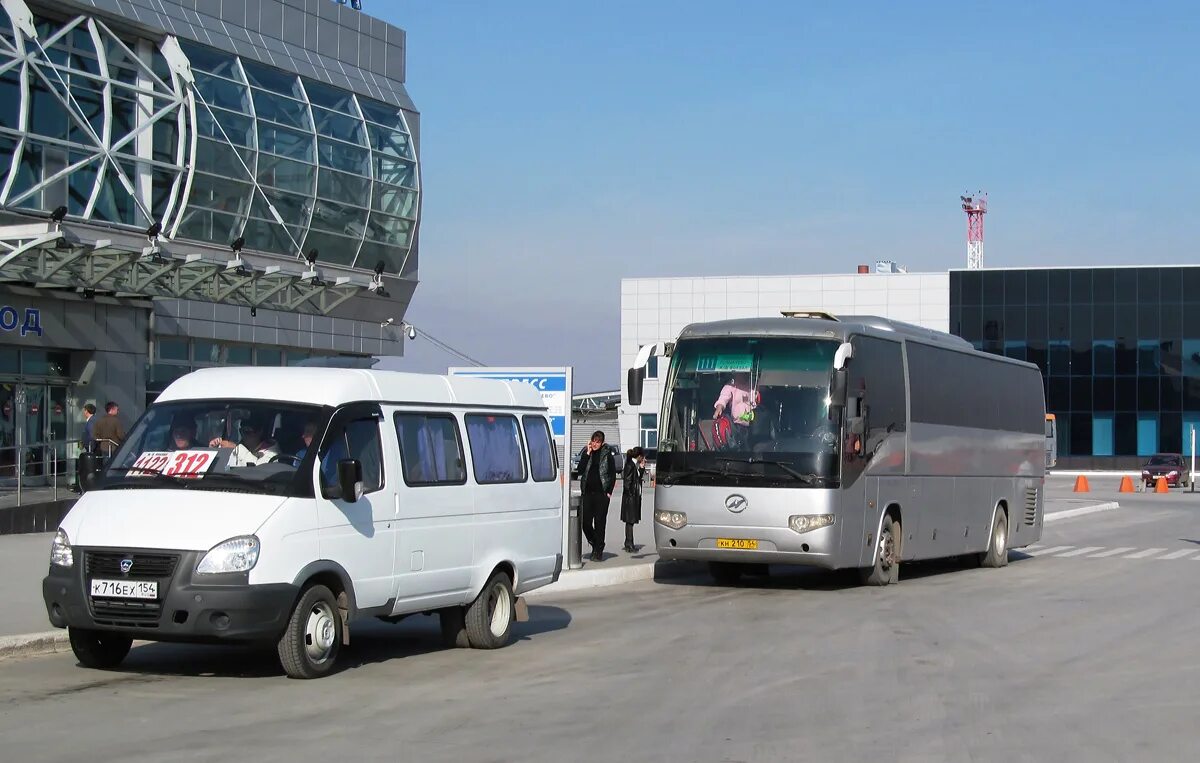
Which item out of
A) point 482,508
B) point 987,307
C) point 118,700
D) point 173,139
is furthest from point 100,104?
point 987,307

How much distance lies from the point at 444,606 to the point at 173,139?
2230cm

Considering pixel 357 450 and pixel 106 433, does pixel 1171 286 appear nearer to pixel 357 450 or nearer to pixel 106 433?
pixel 106 433

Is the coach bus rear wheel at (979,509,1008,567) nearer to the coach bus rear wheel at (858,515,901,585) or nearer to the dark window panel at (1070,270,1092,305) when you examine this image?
the coach bus rear wheel at (858,515,901,585)

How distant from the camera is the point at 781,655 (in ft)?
40.3

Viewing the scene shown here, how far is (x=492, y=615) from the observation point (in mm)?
12641

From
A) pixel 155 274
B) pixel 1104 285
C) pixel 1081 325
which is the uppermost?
pixel 1104 285

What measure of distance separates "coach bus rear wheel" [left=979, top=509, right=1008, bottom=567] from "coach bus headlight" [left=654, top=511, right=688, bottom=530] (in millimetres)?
7121

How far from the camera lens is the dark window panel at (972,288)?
256 feet

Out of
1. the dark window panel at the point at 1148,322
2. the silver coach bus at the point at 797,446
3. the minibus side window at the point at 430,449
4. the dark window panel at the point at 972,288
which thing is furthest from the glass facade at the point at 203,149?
the dark window panel at the point at 1148,322

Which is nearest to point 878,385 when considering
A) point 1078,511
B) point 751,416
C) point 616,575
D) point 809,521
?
point 751,416

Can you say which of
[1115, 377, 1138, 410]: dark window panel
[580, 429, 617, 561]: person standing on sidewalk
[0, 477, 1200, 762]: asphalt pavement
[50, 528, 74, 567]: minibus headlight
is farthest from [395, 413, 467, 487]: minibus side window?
[1115, 377, 1138, 410]: dark window panel

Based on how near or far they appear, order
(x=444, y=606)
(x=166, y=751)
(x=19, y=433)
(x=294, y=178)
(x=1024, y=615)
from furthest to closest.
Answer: (x=294, y=178) → (x=19, y=433) → (x=1024, y=615) → (x=444, y=606) → (x=166, y=751)

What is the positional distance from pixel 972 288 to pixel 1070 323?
5.35 meters

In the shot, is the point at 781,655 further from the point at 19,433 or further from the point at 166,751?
the point at 19,433
